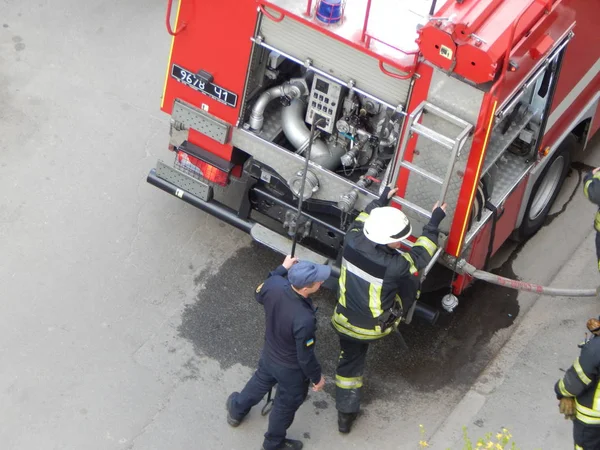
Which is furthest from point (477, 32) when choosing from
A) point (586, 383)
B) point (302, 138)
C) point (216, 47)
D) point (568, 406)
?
point (568, 406)

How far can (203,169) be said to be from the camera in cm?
761

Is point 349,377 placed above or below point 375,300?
below

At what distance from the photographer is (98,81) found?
30.3ft

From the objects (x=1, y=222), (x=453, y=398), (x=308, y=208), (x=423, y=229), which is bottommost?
(x=1, y=222)

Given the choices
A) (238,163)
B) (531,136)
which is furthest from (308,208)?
(531,136)

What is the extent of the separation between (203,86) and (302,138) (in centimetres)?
72

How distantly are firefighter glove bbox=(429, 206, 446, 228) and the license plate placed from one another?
154cm

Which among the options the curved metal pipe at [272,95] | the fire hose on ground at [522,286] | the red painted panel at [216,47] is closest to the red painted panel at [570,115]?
the fire hose on ground at [522,286]

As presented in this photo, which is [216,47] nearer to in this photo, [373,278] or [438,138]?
[438,138]

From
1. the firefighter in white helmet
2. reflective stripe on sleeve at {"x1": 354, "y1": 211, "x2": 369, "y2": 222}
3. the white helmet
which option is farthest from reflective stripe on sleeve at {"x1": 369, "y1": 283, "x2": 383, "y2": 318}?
reflective stripe on sleeve at {"x1": 354, "y1": 211, "x2": 369, "y2": 222}

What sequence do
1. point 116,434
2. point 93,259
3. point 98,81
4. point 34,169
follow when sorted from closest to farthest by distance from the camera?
point 116,434 → point 93,259 → point 34,169 → point 98,81

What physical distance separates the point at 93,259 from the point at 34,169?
1.02 m

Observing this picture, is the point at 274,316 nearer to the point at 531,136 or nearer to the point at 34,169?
the point at 531,136

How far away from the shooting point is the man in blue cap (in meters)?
6.21
